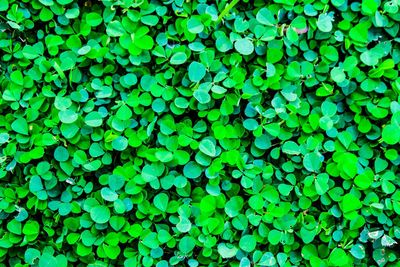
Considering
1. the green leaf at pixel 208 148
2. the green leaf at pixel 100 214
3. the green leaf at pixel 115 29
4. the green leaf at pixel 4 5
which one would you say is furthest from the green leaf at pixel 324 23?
the green leaf at pixel 4 5

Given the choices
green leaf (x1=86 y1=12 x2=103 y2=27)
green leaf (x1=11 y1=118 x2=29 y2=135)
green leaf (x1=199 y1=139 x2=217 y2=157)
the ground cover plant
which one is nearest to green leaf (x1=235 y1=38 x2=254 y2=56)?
the ground cover plant

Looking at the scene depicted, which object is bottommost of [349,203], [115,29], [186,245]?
[186,245]

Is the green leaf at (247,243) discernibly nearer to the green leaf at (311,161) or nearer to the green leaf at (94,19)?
the green leaf at (311,161)

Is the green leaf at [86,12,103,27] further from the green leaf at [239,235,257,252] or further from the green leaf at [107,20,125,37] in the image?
the green leaf at [239,235,257,252]

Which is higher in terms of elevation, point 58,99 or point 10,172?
point 58,99

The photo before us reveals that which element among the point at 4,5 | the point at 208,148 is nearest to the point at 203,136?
the point at 208,148

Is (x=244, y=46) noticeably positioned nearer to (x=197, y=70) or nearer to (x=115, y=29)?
(x=197, y=70)

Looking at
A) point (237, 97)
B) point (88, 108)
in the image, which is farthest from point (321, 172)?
point (88, 108)

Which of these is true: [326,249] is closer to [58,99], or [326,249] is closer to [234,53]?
[234,53]
